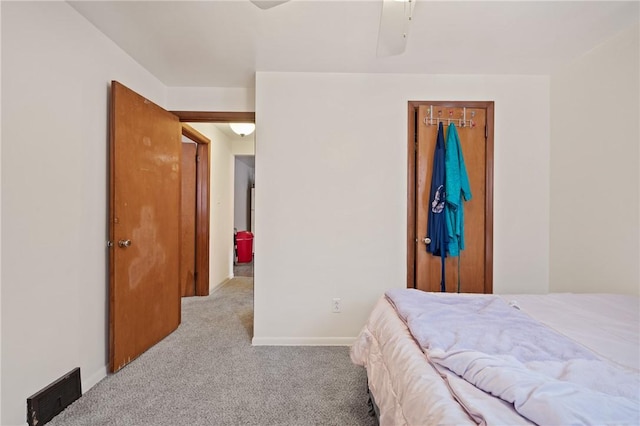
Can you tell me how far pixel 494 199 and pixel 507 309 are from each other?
4.53 ft

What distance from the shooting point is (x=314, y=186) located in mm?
2520

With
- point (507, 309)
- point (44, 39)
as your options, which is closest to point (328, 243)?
point (507, 309)

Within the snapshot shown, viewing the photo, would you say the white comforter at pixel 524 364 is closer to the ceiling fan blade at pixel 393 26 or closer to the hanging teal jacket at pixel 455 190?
the hanging teal jacket at pixel 455 190

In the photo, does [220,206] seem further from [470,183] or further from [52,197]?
[470,183]

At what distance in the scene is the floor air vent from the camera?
58.4 inches

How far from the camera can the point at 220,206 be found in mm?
4512

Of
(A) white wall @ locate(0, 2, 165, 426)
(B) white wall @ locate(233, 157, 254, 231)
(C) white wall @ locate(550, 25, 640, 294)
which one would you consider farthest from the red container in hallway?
(C) white wall @ locate(550, 25, 640, 294)

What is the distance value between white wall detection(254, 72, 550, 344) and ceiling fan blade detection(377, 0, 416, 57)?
22.1 inches

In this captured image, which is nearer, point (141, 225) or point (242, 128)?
point (141, 225)

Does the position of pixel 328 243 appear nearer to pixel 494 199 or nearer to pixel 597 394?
pixel 494 199

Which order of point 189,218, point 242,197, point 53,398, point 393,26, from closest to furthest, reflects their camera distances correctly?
1. point 53,398
2. point 393,26
3. point 189,218
4. point 242,197

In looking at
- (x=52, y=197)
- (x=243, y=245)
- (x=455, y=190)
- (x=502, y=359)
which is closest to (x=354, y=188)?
(x=455, y=190)

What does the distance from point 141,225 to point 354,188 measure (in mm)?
1715

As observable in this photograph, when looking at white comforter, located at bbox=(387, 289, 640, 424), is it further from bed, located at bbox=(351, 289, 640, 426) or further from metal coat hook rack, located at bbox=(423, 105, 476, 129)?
metal coat hook rack, located at bbox=(423, 105, 476, 129)
